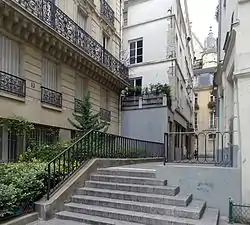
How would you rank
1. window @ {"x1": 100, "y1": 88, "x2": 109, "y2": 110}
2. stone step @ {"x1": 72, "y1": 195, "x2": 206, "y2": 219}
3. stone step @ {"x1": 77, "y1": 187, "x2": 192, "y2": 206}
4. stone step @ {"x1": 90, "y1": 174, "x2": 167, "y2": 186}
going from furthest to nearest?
window @ {"x1": 100, "y1": 88, "x2": 109, "y2": 110} → stone step @ {"x1": 90, "y1": 174, "x2": 167, "y2": 186} → stone step @ {"x1": 77, "y1": 187, "x2": 192, "y2": 206} → stone step @ {"x1": 72, "y1": 195, "x2": 206, "y2": 219}

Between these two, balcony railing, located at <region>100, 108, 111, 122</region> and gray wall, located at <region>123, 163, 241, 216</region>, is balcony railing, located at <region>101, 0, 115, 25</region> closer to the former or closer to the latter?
balcony railing, located at <region>100, 108, 111, 122</region>

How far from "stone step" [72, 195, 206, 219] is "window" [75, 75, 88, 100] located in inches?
317

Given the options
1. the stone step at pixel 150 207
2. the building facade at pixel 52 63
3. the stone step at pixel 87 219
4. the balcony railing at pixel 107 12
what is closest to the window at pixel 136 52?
the balcony railing at pixel 107 12

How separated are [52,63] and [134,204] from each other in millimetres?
8033

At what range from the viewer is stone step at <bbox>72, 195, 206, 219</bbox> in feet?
19.5

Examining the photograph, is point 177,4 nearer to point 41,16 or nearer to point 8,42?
point 41,16

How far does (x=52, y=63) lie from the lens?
41.4 feet

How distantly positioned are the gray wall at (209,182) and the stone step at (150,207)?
0.35 m

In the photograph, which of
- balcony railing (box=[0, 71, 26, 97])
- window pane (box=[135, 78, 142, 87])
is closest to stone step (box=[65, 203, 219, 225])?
balcony railing (box=[0, 71, 26, 97])

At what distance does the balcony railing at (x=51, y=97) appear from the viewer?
1171cm

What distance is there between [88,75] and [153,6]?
378 inches

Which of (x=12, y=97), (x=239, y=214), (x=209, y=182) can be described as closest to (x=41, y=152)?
(x=12, y=97)

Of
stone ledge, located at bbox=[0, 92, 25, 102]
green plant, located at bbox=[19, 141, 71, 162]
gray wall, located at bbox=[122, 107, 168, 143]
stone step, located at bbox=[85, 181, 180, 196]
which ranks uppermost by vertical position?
stone ledge, located at bbox=[0, 92, 25, 102]

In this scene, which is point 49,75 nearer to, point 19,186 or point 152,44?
point 19,186
